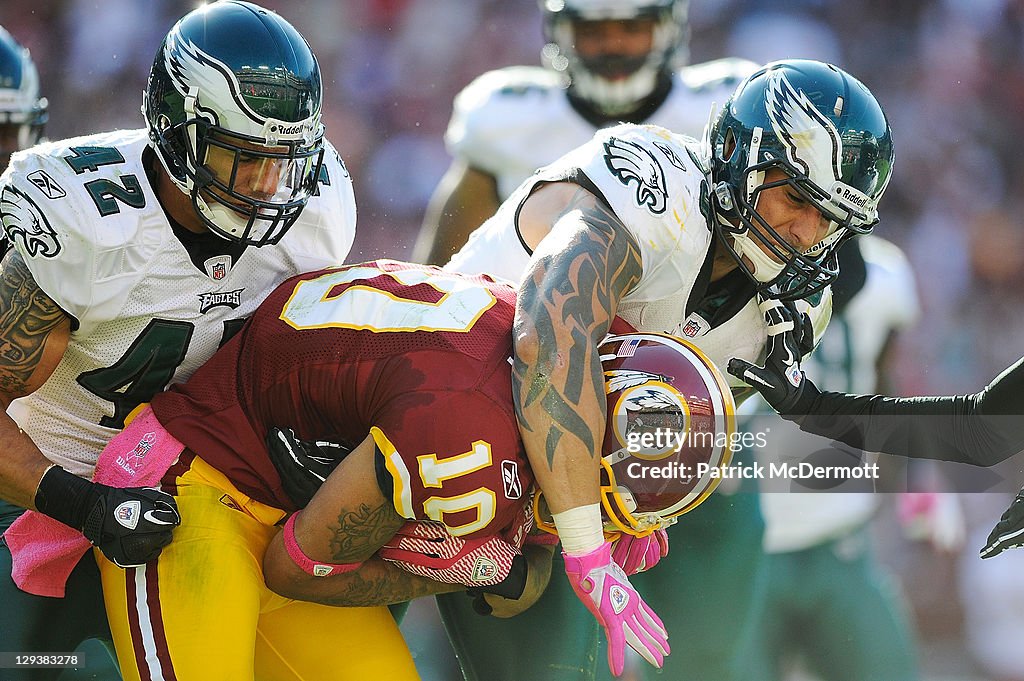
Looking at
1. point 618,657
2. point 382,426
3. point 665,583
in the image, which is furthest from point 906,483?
point 382,426

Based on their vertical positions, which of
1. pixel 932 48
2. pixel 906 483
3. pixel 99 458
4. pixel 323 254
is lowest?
pixel 906 483

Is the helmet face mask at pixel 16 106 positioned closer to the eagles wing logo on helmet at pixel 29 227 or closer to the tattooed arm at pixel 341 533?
the eagles wing logo on helmet at pixel 29 227

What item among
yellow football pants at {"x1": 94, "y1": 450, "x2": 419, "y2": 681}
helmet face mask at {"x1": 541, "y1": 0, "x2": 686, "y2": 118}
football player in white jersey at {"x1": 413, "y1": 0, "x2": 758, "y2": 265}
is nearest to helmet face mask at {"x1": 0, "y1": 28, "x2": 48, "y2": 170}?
football player in white jersey at {"x1": 413, "y1": 0, "x2": 758, "y2": 265}

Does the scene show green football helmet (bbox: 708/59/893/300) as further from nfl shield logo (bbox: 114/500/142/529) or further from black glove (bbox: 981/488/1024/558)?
nfl shield logo (bbox: 114/500/142/529)

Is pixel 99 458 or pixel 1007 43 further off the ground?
pixel 99 458

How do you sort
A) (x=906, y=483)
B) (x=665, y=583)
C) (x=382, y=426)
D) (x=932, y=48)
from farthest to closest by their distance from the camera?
1. (x=932, y=48)
2. (x=906, y=483)
3. (x=665, y=583)
4. (x=382, y=426)

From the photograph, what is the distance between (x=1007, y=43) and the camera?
5.54m

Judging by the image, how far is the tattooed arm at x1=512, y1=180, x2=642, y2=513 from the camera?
2.00 meters

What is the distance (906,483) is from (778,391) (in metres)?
1.80

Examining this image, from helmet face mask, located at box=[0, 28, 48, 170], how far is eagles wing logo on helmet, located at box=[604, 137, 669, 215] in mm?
2202

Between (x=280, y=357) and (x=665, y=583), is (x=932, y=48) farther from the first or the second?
(x=280, y=357)

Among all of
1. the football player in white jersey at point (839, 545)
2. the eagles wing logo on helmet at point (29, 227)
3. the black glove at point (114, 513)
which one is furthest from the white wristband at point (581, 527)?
the football player in white jersey at point (839, 545)

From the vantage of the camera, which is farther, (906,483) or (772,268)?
(906,483)

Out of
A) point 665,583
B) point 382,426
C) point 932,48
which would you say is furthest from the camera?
point 932,48
